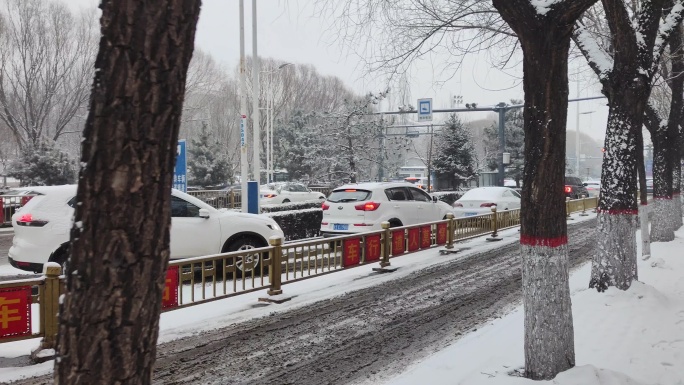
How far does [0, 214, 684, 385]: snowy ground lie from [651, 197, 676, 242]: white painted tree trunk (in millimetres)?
4694

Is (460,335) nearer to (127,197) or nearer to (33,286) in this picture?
(33,286)

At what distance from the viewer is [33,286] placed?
5.77 metres

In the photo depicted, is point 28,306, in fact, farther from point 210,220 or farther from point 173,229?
point 210,220

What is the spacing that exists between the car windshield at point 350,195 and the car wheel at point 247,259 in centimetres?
351

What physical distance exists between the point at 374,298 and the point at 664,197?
9.38 metres

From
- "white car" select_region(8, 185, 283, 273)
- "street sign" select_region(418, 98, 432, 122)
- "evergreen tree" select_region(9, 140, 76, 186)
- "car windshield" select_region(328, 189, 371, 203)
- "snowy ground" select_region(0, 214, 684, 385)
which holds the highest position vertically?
"street sign" select_region(418, 98, 432, 122)

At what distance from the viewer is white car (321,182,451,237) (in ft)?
42.0

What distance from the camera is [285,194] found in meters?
30.5

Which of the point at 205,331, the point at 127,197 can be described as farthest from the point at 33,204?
the point at 127,197

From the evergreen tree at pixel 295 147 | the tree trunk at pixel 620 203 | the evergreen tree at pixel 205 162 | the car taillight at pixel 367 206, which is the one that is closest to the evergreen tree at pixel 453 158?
the evergreen tree at pixel 295 147

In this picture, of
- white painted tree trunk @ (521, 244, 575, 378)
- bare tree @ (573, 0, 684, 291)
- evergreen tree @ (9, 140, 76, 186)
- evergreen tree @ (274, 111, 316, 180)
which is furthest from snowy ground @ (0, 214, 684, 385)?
evergreen tree @ (274, 111, 316, 180)

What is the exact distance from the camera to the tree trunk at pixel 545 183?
4.69 metres

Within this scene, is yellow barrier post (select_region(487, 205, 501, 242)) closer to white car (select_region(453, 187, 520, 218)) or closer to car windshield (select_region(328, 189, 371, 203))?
white car (select_region(453, 187, 520, 218))

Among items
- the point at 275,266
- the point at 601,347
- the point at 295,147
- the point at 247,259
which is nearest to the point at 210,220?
the point at 247,259
